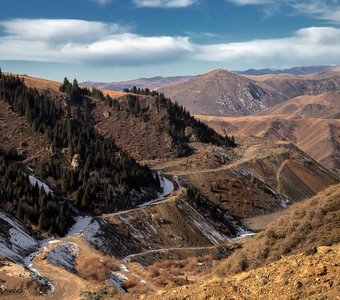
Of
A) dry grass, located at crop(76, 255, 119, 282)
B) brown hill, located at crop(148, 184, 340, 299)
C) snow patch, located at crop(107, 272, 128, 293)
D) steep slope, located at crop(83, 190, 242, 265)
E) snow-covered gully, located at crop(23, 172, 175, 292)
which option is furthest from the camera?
steep slope, located at crop(83, 190, 242, 265)

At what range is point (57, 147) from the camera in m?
85.6

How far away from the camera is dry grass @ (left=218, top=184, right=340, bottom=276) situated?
27.1m

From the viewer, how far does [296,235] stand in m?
28.1

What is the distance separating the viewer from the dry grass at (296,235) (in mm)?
27062

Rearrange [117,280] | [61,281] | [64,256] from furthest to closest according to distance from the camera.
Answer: [64,256], [117,280], [61,281]

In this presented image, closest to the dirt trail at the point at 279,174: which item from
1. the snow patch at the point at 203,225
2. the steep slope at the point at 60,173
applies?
the steep slope at the point at 60,173

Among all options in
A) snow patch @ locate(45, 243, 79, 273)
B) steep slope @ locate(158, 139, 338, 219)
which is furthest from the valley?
steep slope @ locate(158, 139, 338, 219)

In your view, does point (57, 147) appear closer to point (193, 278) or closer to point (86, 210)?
point (86, 210)

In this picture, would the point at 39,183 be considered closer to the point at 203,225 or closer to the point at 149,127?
the point at 203,225

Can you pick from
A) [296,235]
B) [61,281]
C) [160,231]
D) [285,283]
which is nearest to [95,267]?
[61,281]

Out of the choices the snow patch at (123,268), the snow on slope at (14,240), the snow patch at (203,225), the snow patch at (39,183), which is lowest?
the snow patch at (203,225)

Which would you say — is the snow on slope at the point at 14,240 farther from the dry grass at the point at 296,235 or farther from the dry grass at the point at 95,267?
the dry grass at the point at 296,235

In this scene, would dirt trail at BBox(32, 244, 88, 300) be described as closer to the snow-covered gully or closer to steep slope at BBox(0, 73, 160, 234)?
the snow-covered gully

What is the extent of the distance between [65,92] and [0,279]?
10953cm
